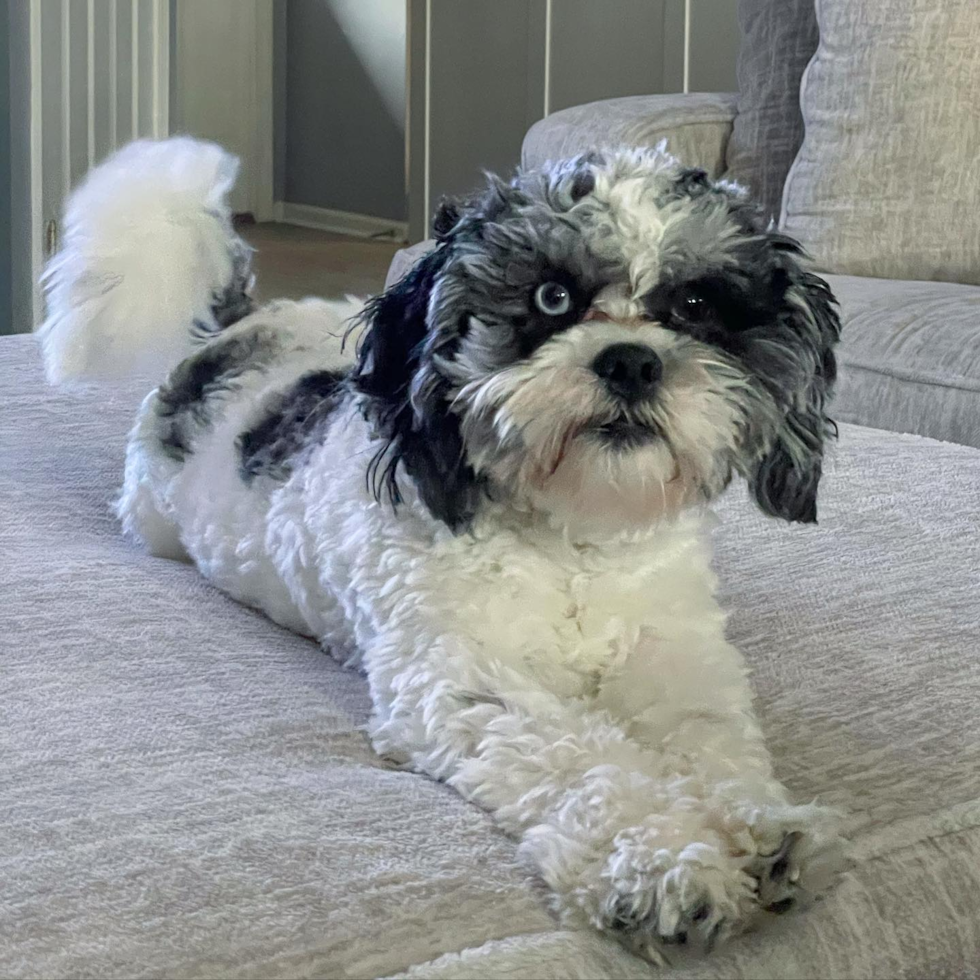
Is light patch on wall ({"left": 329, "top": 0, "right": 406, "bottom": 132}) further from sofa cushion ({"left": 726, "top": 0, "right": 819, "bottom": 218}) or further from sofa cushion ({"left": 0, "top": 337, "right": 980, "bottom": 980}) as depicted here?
sofa cushion ({"left": 0, "top": 337, "right": 980, "bottom": 980})

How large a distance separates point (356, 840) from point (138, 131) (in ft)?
14.6

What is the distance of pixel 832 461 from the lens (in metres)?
1.78

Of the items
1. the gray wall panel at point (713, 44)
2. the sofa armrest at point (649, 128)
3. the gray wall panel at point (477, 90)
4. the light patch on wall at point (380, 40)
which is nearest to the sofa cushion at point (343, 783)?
the sofa armrest at point (649, 128)

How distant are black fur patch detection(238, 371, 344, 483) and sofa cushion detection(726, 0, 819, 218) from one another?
1976mm

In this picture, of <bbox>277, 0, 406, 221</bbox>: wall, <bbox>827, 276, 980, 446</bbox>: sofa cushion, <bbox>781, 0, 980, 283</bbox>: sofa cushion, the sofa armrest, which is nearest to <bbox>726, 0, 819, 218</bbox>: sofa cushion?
the sofa armrest

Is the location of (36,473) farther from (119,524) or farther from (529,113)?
(529,113)

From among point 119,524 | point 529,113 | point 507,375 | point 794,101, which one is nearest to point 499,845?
point 507,375

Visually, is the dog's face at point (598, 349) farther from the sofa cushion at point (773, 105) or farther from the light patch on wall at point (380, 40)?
the light patch on wall at point (380, 40)

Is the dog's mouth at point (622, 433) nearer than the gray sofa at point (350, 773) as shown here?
No

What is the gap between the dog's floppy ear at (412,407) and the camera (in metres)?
1.23

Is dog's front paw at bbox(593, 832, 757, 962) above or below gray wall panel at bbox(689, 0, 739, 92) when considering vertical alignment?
below

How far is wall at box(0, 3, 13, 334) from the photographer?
478cm

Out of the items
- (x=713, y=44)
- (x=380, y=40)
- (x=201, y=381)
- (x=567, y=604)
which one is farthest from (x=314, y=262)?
(x=567, y=604)

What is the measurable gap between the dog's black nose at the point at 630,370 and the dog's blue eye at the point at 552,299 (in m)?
0.08
